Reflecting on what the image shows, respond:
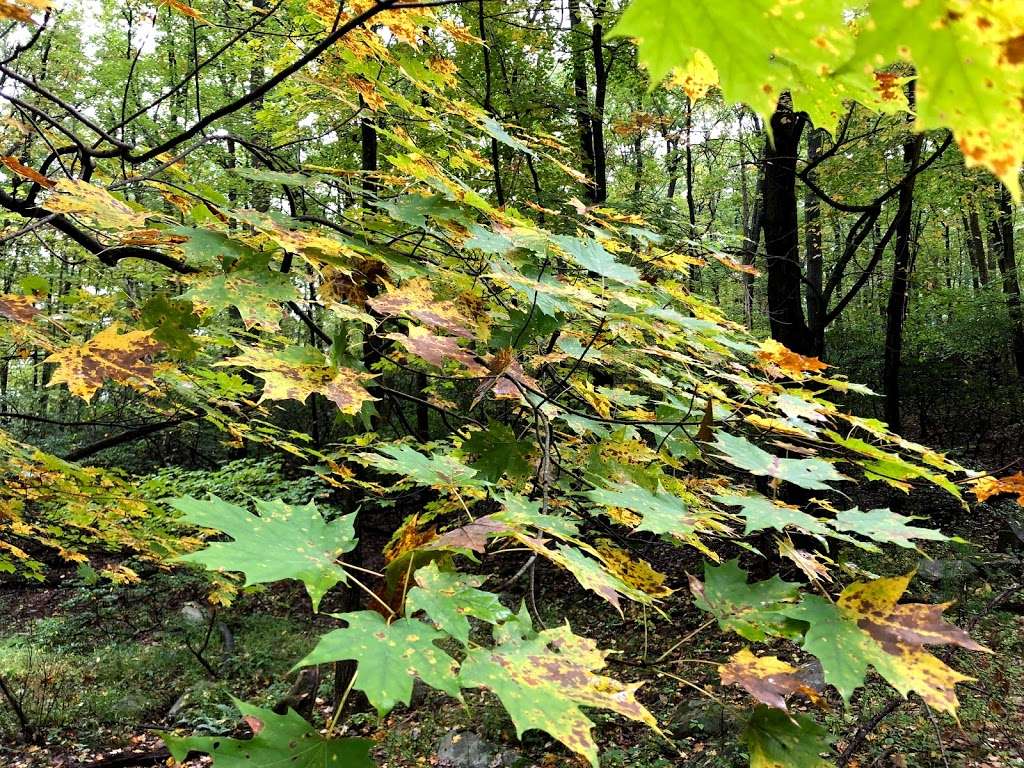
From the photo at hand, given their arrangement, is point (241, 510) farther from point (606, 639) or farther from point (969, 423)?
point (969, 423)

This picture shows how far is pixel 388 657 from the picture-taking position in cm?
83

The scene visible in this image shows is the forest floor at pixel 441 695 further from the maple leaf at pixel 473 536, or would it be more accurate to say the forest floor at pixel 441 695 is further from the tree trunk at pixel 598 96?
the tree trunk at pixel 598 96

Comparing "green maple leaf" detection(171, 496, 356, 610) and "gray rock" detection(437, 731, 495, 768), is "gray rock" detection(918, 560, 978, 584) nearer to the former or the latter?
"gray rock" detection(437, 731, 495, 768)

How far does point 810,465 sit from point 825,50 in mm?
1109

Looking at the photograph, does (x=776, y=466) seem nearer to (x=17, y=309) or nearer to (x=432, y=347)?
(x=432, y=347)

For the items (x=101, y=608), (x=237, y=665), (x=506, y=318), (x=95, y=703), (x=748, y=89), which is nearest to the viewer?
(x=748, y=89)

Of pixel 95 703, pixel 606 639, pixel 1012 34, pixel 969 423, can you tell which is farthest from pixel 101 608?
pixel 969 423

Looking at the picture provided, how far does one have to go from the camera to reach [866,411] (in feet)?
40.0

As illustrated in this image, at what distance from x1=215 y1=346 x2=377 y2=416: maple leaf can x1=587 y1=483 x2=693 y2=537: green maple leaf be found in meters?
0.63

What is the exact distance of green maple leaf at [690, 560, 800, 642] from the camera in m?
1.13

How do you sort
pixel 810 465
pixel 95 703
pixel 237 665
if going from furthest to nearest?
pixel 237 665 → pixel 95 703 → pixel 810 465

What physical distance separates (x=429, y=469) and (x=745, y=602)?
0.76m

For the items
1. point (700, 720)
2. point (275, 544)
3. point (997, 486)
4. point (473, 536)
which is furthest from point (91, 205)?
point (700, 720)

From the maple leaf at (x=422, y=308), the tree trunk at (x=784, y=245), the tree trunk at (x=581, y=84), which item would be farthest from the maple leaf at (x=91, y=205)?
the tree trunk at (x=581, y=84)
